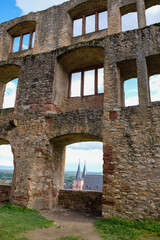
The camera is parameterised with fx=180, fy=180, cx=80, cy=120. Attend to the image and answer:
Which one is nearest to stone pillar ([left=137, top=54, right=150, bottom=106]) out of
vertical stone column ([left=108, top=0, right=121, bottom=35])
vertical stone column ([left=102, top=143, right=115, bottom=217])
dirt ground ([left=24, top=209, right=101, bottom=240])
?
vertical stone column ([left=102, top=143, right=115, bottom=217])

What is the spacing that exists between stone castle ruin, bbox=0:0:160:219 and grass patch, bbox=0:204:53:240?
54 centimetres

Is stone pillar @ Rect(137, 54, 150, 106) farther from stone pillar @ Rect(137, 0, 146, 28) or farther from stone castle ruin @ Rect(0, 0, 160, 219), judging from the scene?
stone pillar @ Rect(137, 0, 146, 28)

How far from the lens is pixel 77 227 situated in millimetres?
4988

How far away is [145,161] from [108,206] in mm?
1784

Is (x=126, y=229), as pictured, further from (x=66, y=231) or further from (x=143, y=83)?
(x=143, y=83)

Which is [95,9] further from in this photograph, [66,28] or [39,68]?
[39,68]

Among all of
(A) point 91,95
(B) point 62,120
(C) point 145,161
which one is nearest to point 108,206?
(C) point 145,161

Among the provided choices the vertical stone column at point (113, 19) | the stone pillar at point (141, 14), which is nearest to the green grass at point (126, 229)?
the stone pillar at point (141, 14)

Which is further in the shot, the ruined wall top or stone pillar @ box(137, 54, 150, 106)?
the ruined wall top

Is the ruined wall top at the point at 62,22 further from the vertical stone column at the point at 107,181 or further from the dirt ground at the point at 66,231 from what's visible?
the dirt ground at the point at 66,231

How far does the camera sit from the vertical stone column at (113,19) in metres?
8.31

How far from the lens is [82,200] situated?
7727mm

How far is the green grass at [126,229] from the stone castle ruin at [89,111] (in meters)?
0.22

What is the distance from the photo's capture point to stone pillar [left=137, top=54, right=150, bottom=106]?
6055 mm
